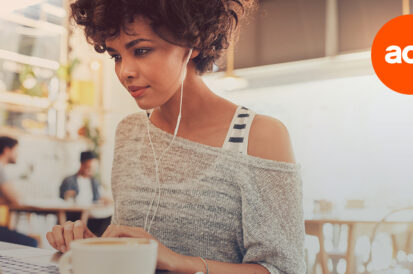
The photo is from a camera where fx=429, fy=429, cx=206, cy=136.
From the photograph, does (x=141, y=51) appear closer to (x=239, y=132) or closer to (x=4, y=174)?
(x=239, y=132)

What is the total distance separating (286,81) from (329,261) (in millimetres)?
971

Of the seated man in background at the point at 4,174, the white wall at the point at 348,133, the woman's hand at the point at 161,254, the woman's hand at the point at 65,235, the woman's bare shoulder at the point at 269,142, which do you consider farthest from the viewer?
the seated man in background at the point at 4,174

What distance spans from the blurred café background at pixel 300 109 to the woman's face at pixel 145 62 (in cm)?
95

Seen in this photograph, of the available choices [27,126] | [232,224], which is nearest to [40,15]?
[27,126]

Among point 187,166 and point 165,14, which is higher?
point 165,14

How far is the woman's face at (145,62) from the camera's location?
761mm

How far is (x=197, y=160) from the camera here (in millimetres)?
849

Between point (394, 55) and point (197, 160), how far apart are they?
825mm

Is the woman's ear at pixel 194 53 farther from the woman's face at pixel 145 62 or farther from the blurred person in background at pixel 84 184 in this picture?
the blurred person in background at pixel 84 184

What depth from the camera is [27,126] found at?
2.68 meters

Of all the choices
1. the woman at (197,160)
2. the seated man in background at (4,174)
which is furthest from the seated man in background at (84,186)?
the woman at (197,160)

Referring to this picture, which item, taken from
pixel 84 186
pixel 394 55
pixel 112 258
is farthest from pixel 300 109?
pixel 112 258

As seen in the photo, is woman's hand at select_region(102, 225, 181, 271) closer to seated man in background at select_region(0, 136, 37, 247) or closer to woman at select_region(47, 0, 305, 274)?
woman at select_region(47, 0, 305, 274)

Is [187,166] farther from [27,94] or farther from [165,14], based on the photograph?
[27,94]
